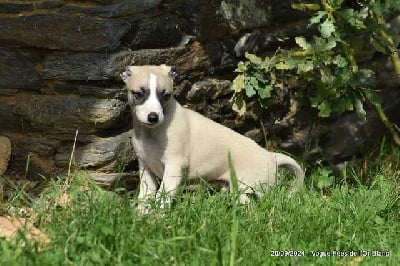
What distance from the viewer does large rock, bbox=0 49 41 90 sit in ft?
17.5

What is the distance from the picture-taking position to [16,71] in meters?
5.36

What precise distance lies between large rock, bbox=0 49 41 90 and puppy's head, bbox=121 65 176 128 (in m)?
0.68

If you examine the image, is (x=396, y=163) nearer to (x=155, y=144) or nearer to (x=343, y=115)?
(x=343, y=115)

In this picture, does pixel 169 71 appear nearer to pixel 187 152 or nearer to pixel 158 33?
pixel 158 33

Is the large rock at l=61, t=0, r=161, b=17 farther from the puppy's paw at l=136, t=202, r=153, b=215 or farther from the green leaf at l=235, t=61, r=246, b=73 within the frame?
the puppy's paw at l=136, t=202, r=153, b=215

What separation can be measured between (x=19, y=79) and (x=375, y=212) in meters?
2.49

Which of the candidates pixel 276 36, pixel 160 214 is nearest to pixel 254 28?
pixel 276 36

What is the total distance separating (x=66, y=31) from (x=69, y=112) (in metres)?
0.53

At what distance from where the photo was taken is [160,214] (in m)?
4.34

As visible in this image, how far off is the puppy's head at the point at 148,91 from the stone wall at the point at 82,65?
215 millimetres

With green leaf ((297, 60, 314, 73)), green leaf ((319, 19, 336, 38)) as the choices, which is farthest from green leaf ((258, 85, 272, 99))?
green leaf ((319, 19, 336, 38))

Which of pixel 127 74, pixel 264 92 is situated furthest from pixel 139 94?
pixel 264 92

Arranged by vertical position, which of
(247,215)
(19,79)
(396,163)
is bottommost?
(396,163)

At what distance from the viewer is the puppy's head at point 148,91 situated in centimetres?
488
